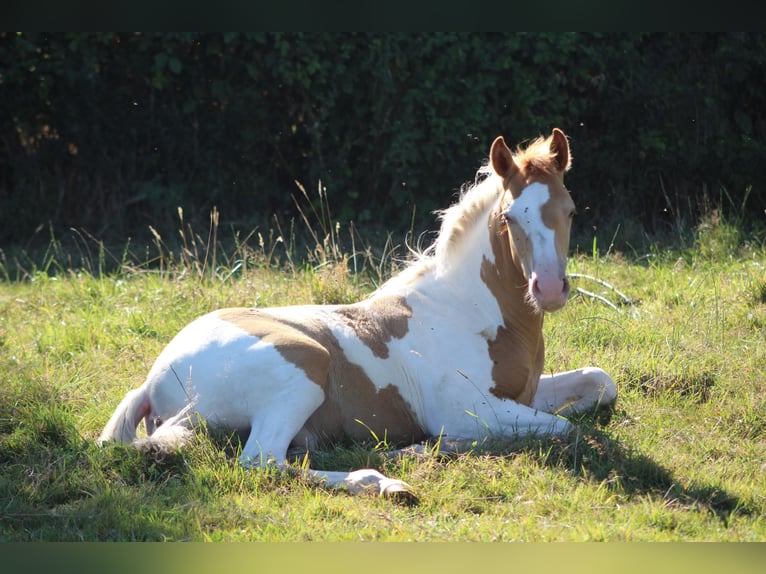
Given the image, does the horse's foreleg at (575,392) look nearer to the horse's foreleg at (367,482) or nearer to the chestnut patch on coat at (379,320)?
the chestnut patch on coat at (379,320)

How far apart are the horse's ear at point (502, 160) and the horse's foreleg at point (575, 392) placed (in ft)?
4.09

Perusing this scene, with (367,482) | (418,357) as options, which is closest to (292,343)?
(418,357)

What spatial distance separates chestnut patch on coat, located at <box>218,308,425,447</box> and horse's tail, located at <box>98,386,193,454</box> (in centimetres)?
57

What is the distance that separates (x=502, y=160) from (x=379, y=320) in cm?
113

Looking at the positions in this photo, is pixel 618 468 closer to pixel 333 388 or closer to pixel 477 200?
pixel 333 388

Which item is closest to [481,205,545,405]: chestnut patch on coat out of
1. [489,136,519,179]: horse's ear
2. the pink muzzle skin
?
[489,136,519,179]: horse's ear

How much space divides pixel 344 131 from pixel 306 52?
936mm

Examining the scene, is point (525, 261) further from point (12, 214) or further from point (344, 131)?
point (12, 214)

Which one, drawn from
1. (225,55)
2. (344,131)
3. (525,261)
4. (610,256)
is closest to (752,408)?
(525,261)

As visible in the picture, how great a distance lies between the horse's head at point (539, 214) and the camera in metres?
4.30

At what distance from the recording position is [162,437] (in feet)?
14.3

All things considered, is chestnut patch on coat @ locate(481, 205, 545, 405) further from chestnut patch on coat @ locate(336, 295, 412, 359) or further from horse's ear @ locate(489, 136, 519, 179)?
chestnut patch on coat @ locate(336, 295, 412, 359)

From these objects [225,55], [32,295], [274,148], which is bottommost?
[32,295]

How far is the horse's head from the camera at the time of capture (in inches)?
169
